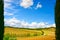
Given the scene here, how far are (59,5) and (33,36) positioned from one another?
40.4 feet

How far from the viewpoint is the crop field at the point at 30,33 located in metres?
18.0

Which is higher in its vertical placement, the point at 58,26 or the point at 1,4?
the point at 1,4

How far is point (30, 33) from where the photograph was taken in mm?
18766

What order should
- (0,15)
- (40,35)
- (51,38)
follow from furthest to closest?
1. (40,35)
2. (51,38)
3. (0,15)

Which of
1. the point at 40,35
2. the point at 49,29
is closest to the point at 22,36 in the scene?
the point at 40,35

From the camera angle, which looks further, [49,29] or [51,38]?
[49,29]

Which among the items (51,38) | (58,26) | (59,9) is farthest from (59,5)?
(51,38)

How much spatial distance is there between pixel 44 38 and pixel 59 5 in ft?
38.3

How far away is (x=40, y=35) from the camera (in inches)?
743

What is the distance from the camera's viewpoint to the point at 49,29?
19.6 m

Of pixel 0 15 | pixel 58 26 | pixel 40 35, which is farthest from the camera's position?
pixel 40 35

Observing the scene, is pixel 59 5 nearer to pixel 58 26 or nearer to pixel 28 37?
pixel 58 26

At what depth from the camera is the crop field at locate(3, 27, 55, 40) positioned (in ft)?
59.0

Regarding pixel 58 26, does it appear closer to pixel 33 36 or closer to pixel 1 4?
pixel 1 4
